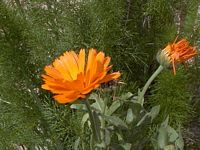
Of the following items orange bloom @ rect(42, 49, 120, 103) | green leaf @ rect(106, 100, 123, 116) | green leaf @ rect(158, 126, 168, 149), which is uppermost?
orange bloom @ rect(42, 49, 120, 103)

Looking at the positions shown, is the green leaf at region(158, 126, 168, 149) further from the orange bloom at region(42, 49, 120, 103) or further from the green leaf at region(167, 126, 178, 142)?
the orange bloom at region(42, 49, 120, 103)

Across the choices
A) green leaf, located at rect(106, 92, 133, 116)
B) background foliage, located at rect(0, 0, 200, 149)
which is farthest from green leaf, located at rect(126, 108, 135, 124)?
background foliage, located at rect(0, 0, 200, 149)

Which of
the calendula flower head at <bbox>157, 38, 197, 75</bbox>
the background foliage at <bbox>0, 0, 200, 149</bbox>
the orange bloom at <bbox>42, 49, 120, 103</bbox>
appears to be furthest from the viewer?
the background foliage at <bbox>0, 0, 200, 149</bbox>

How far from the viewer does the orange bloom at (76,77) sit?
0.90m

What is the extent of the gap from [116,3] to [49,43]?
0.71 feet

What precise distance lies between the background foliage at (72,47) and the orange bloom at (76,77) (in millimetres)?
367

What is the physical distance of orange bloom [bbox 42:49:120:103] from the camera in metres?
0.90

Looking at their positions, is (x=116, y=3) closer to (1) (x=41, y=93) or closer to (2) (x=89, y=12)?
(2) (x=89, y=12)

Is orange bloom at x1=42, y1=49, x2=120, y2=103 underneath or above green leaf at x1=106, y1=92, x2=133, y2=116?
above

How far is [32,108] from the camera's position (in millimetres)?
1433

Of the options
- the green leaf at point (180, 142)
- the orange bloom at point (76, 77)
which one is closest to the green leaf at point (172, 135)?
the green leaf at point (180, 142)

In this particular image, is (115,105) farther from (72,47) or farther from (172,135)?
(72,47)

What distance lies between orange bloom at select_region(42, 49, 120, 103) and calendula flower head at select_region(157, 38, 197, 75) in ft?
0.50

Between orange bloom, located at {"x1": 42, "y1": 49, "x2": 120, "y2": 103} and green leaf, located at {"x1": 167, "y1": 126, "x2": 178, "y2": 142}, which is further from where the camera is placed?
green leaf, located at {"x1": 167, "y1": 126, "x2": 178, "y2": 142}
